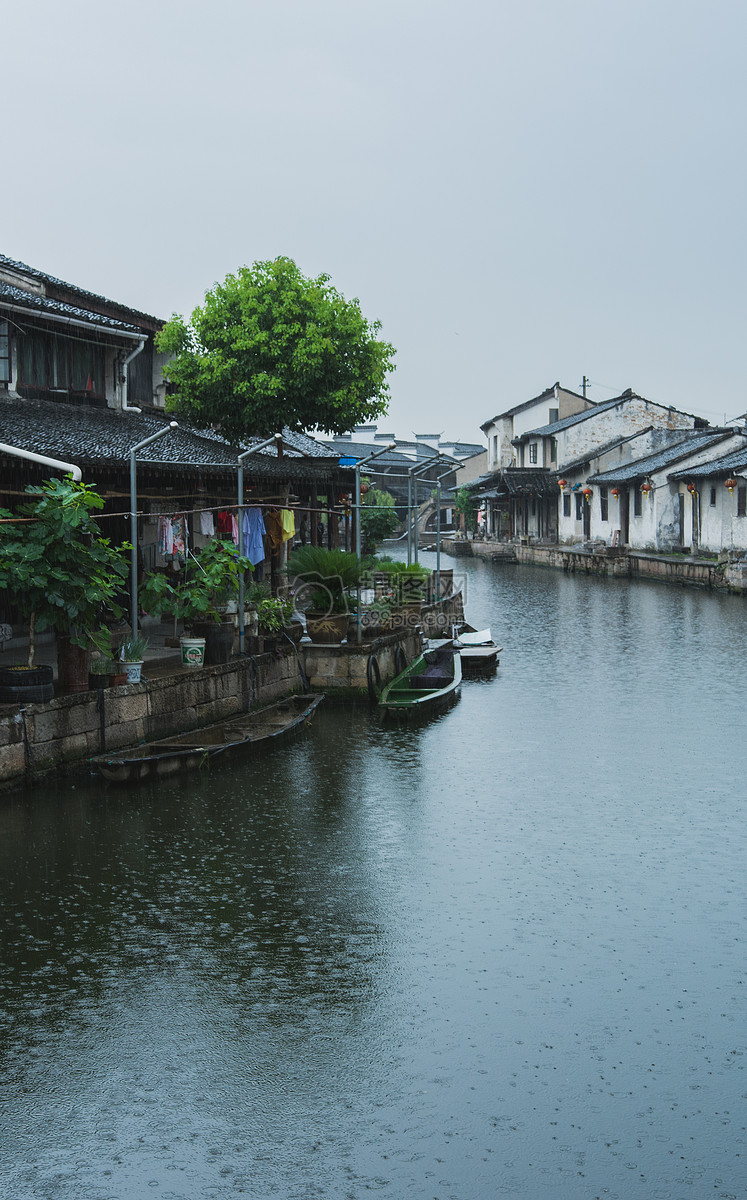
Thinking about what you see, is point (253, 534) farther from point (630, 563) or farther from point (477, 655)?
point (630, 563)

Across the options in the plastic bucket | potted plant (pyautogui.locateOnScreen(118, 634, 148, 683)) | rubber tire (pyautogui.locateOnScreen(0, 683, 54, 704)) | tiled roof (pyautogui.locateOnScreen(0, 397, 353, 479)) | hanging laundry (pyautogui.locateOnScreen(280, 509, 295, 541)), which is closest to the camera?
rubber tire (pyautogui.locateOnScreen(0, 683, 54, 704))

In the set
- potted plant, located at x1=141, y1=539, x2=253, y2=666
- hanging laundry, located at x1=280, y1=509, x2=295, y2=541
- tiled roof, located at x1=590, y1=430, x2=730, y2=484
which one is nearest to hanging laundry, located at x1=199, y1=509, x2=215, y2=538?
potted plant, located at x1=141, y1=539, x2=253, y2=666

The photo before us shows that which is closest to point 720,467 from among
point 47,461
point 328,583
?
point 328,583

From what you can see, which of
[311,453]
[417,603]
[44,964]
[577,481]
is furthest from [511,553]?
[44,964]

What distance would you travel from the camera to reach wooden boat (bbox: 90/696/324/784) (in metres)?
14.7

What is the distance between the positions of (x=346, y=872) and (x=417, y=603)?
13175 mm

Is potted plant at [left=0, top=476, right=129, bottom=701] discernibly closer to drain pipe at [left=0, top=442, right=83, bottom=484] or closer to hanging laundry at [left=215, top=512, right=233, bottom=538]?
drain pipe at [left=0, top=442, right=83, bottom=484]

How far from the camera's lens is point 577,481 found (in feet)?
216

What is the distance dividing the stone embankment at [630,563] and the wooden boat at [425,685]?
65.4 feet

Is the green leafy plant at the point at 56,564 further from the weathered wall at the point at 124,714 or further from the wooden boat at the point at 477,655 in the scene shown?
the wooden boat at the point at 477,655

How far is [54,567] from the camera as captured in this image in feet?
47.8

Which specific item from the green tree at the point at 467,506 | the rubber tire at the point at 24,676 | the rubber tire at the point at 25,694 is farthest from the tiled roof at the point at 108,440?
the green tree at the point at 467,506

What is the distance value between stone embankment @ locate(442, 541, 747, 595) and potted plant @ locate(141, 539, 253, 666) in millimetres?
25805

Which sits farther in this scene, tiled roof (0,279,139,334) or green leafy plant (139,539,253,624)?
tiled roof (0,279,139,334)
